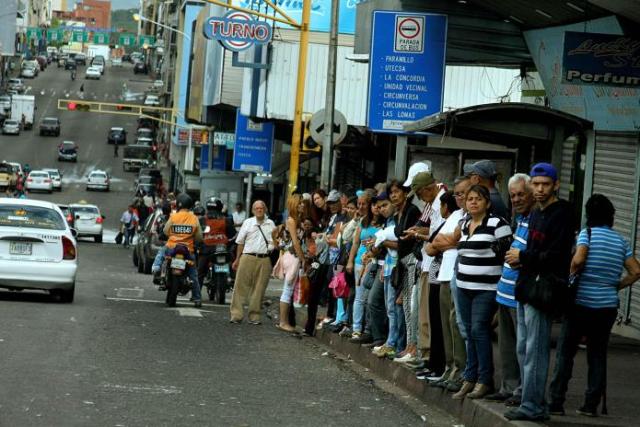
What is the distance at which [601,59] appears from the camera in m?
15.8

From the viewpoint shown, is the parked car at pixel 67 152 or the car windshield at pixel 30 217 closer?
the car windshield at pixel 30 217

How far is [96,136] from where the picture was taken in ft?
390

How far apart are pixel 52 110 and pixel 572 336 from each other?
12305 cm

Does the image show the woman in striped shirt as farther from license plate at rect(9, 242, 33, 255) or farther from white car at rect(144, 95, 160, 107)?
white car at rect(144, 95, 160, 107)

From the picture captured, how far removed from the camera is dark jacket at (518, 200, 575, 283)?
31.9 feet

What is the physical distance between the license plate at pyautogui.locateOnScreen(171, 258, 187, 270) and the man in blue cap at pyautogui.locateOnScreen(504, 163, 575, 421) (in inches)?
444

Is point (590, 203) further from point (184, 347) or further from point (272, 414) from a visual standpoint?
point (184, 347)

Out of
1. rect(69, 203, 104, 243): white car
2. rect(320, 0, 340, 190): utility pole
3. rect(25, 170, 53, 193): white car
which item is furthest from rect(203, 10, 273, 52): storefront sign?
rect(25, 170, 53, 193): white car

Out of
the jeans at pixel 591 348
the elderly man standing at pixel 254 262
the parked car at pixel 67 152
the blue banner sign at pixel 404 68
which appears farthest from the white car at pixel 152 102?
the jeans at pixel 591 348

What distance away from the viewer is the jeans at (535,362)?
994 centimetres

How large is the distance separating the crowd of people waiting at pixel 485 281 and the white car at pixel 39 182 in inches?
2619

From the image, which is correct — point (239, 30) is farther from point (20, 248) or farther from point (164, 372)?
point (164, 372)

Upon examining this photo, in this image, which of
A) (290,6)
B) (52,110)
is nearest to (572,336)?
(290,6)

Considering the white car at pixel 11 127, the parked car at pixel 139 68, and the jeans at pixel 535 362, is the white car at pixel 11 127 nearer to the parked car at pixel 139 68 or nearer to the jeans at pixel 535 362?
the parked car at pixel 139 68
